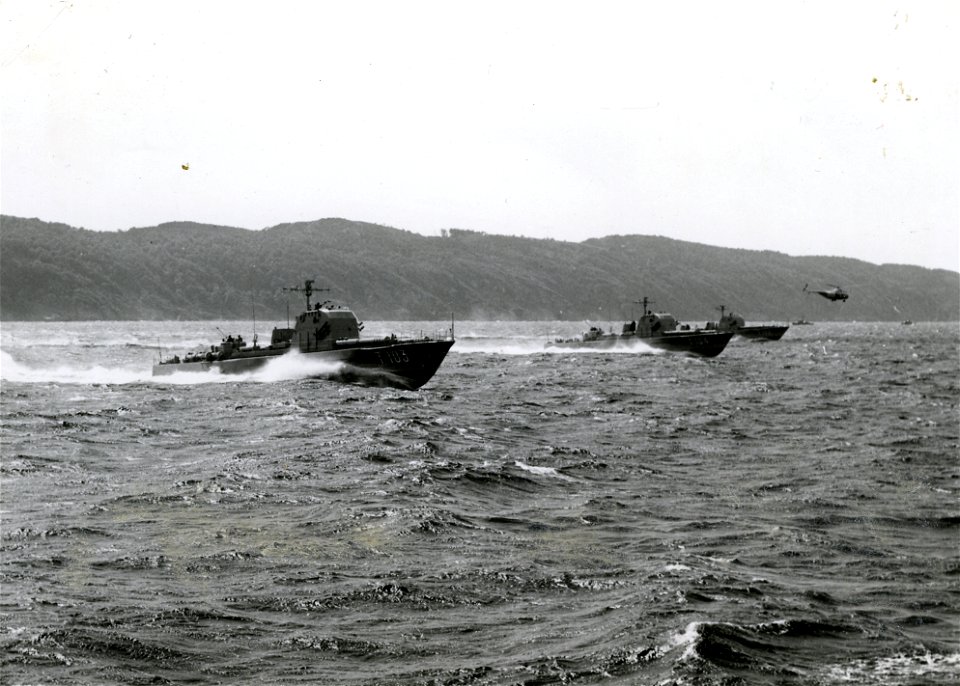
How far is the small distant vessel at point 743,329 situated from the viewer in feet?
359

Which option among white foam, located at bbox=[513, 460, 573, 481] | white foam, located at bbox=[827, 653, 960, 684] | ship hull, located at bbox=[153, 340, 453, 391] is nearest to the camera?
white foam, located at bbox=[827, 653, 960, 684]

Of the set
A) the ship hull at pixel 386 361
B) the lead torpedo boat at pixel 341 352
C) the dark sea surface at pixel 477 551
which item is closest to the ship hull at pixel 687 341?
the lead torpedo boat at pixel 341 352

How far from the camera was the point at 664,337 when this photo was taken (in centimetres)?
8012

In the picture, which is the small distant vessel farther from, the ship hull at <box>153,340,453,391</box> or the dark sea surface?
the dark sea surface

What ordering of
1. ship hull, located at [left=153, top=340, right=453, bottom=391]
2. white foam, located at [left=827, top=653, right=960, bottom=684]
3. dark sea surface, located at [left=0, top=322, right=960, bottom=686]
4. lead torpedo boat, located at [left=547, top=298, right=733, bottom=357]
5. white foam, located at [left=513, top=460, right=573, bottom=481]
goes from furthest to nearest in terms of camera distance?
lead torpedo boat, located at [left=547, top=298, right=733, bottom=357], ship hull, located at [left=153, top=340, right=453, bottom=391], white foam, located at [left=513, top=460, right=573, bottom=481], dark sea surface, located at [left=0, top=322, right=960, bottom=686], white foam, located at [left=827, top=653, right=960, bottom=684]

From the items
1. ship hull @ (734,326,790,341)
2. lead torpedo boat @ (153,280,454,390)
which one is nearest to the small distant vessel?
ship hull @ (734,326,790,341)

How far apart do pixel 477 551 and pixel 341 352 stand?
110ft

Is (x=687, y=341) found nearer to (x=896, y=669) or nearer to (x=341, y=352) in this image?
(x=341, y=352)

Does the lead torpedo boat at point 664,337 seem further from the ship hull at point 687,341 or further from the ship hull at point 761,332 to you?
the ship hull at point 761,332

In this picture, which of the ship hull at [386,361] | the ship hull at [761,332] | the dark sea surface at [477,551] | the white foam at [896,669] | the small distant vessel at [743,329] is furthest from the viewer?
→ the ship hull at [761,332]

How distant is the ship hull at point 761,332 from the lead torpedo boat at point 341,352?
72206 mm

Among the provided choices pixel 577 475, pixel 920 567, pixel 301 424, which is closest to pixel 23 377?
pixel 301 424

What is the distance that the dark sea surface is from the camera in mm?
10070

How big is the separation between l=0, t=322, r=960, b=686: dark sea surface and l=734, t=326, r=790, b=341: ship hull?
85.1 m
